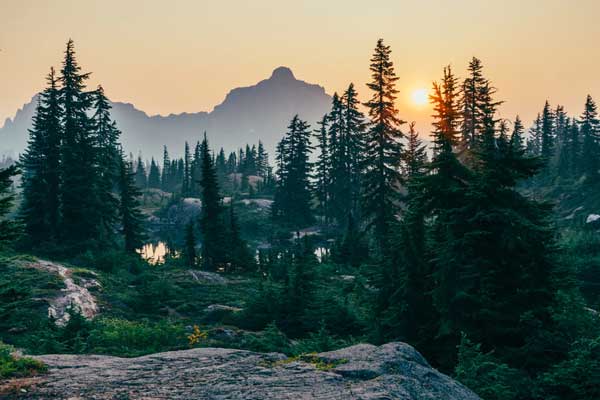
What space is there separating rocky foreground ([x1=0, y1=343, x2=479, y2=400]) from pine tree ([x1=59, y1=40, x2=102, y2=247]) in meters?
29.2

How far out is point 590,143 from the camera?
67812 mm

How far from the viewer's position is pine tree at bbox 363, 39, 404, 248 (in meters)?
34.9

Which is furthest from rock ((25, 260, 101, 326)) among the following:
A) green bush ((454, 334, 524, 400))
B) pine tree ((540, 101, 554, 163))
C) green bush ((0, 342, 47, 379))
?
pine tree ((540, 101, 554, 163))

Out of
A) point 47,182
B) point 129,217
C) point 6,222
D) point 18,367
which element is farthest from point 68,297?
point 129,217

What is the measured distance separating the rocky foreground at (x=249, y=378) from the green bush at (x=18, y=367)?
0.24 m

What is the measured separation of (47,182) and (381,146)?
2738 cm

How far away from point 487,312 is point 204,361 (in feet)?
23.7

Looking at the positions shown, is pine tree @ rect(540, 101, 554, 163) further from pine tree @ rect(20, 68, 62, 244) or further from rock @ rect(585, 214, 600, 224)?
pine tree @ rect(20, 68, 62, 244)

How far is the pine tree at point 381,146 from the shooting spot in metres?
34.9

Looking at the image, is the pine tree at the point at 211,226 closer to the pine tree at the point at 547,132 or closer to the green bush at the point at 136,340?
the green bush at the point at 136,340

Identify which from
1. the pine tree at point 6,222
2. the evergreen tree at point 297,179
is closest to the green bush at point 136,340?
the pine tree at point 6,222

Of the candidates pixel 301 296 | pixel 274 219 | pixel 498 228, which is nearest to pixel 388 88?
pixel 301 296

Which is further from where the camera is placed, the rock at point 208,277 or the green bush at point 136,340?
the rock at point 208,277

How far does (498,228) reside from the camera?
11.6m
